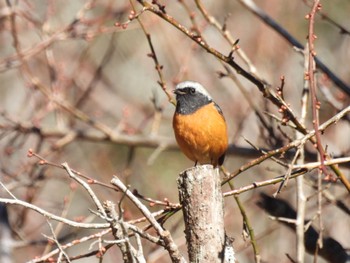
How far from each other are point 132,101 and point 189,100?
505 centimetres

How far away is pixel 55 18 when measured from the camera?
10148mm

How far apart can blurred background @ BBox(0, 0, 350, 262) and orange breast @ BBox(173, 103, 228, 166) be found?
16.0 inches

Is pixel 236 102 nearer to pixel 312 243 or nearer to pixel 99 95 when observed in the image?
pixel 99 95

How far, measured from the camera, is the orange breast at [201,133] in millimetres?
5938

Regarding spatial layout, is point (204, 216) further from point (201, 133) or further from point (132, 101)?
point (132, 101)

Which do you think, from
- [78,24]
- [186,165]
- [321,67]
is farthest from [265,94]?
[186,165]

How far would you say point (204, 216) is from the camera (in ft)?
12.8

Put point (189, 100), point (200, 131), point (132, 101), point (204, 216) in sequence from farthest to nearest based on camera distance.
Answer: point (132, 101) → point (189, 100) → point (200, 131) → point (204, 216)

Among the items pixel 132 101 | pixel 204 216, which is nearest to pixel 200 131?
pixel 204 216

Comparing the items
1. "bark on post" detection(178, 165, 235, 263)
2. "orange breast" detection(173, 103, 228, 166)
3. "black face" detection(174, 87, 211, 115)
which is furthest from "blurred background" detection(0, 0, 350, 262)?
"bark on post" detection(178, 165, 235, 263)

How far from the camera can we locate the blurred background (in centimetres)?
736

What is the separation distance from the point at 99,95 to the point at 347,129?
12.2 feet

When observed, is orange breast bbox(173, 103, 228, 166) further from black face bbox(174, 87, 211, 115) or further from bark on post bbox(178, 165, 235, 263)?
bark on post bbox(178, 165, 235, 263)

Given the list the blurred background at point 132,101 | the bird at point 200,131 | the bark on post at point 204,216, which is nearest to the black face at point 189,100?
the bird at point 200,131
